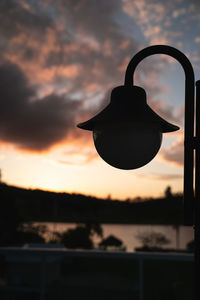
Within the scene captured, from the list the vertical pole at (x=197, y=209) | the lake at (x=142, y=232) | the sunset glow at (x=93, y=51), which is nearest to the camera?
the vertical pole at (x=197, y=209)

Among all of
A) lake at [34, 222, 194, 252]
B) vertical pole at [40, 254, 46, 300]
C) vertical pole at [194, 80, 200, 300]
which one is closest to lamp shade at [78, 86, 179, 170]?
vertical pole at [194, 80, 200, 300]

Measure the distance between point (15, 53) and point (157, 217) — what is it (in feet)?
246

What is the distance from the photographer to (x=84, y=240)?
168ft

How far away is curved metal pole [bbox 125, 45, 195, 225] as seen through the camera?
0.94 metres

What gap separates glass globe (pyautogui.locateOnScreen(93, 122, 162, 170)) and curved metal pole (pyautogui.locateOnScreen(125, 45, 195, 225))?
0.32ft

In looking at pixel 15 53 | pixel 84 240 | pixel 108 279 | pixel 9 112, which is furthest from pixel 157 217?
pixel 15 53

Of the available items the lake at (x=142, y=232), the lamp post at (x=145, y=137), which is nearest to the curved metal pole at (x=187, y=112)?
the lamp post at (x=145, y=137)

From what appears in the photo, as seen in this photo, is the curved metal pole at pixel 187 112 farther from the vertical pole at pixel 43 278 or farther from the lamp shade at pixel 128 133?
the vertical pole at pixel 43 278

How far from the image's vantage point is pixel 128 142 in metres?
0.98

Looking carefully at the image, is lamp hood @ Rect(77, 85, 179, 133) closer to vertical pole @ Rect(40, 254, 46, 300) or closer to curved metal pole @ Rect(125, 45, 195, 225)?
curved metal pole @ Rect(125, 45, 195, 225)

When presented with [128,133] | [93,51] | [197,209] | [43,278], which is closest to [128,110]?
[128,133]

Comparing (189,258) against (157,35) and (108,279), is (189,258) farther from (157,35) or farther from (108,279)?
(108,279)

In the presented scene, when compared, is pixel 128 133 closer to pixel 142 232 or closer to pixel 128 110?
pixel 128 110

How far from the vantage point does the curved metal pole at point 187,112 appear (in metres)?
0.94
